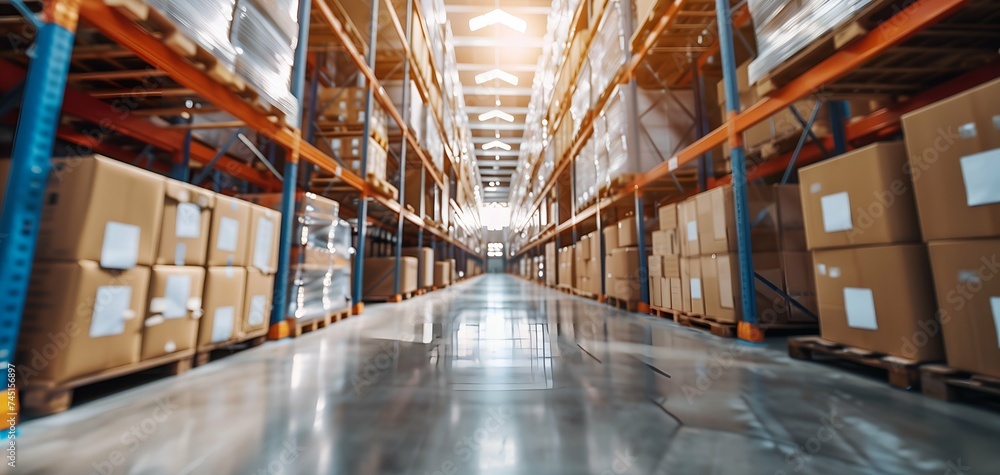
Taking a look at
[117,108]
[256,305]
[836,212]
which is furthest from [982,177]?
[117,108]

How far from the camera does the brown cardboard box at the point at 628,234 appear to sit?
505 cm

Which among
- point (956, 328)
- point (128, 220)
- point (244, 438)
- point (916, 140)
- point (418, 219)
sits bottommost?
point (244, 438)

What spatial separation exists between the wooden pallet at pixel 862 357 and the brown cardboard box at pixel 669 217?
1.91 meters

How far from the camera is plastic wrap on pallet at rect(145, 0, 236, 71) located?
1.82m

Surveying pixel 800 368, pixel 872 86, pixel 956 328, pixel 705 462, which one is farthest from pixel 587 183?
pixel 705 462

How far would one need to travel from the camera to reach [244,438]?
1.23m

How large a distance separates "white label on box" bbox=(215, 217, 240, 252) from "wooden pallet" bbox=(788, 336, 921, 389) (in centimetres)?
380

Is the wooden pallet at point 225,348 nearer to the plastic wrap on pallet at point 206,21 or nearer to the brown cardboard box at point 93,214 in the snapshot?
A: the brown cardboard box at point 93,214

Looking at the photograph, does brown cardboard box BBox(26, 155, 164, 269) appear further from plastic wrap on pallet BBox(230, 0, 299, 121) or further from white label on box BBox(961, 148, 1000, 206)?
white label on box BBox(961, 148, 1000, 206)

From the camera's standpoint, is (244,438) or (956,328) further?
(956,328)

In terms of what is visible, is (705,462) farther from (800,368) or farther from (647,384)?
(800,368)

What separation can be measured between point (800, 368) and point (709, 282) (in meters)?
1.31

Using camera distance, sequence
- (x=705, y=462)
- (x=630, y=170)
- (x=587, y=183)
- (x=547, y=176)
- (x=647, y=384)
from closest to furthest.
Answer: (x=705, y=462)
(x=647, y=384)
(x=630, y=170)
(x=587, y=183)
(x=547, y=176)

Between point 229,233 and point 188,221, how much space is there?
0.33 m
